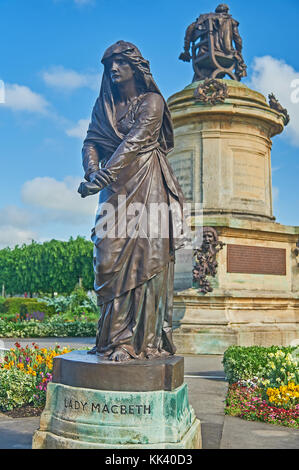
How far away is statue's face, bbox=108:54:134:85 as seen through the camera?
14.8 feet

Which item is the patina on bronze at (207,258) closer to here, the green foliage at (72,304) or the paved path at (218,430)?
the paved path at (218,430)

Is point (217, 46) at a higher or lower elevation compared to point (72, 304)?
higher

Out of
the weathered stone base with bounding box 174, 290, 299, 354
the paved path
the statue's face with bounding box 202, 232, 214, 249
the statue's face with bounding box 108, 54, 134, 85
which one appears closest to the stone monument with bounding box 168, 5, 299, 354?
the weathered stone base with bounding box 174, 290, 299, 354

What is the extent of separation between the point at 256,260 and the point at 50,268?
4263 centimetres

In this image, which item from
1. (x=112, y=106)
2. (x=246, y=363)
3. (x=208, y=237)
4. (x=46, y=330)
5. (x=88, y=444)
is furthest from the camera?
(x=46, y=330)

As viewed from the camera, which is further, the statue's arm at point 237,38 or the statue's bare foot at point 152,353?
the statue's arm at point 237,38

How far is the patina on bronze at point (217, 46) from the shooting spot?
13.8 metres

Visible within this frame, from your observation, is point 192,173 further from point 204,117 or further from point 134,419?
point 134,419

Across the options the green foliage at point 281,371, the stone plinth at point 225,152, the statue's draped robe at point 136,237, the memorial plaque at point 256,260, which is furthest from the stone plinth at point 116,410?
the stone plinth at point 225,152

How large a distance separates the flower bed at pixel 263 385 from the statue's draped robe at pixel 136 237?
2.16m

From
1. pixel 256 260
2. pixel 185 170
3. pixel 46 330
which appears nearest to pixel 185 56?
pixel 185 170

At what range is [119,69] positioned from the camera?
452cm

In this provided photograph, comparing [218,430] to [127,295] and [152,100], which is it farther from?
[152,100]

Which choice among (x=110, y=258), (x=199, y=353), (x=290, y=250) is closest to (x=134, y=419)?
(x=110, y=258)
